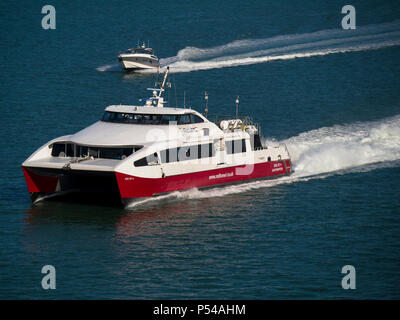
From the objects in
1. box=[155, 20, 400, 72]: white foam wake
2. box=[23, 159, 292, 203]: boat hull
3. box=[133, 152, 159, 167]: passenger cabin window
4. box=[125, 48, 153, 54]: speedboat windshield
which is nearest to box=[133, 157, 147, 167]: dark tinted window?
box=[133, 152, 159, 167]: passenger cabin window

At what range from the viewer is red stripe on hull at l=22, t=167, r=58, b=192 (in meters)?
40.4

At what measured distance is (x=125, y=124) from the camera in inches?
1681

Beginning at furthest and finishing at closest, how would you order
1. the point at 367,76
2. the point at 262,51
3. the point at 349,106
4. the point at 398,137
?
the point at 262,51
the point at 367,76
the point at 349,106
the point at 398,137

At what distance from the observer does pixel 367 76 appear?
224ft

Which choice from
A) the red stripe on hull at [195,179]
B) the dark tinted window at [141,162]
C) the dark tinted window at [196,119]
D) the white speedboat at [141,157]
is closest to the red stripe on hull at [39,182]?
the white speedboat at [141,157]

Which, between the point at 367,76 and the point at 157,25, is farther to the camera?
the point at 157,25

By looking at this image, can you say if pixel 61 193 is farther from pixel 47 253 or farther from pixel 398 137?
pixel 398 137

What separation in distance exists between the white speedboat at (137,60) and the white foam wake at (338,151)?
26.7 metres

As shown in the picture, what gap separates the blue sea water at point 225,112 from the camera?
104ft

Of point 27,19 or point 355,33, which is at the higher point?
point 27,19

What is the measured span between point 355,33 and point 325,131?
25.9 m

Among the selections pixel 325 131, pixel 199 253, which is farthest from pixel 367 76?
pixel 199 253

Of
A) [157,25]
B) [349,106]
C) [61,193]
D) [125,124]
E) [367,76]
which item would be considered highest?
[157,25]

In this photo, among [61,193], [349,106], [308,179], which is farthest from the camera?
[349,106]
